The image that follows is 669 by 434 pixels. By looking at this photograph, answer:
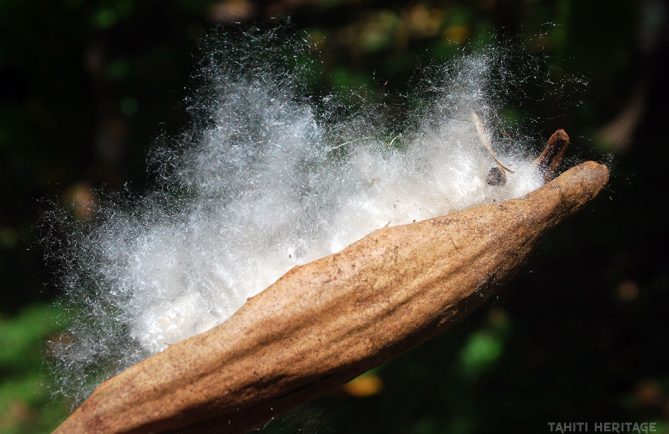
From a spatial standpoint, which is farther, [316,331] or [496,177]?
[496,177]

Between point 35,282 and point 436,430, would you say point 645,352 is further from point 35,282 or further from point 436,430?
point 35,282

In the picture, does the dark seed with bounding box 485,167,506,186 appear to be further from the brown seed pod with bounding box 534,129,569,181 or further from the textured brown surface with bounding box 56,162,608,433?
the textured brown surface with bounding box 56,162,608,433

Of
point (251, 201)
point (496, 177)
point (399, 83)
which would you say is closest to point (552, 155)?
point (496, 177)

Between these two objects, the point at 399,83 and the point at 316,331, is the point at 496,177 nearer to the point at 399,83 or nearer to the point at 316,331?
the point at 316,331

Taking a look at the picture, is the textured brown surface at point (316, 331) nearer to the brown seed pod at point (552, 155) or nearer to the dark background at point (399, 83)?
the brown seed pod at point (552, 155)

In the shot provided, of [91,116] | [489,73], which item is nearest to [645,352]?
[489,73]

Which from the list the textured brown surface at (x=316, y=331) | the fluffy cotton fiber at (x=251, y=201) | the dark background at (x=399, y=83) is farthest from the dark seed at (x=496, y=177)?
the dark background at (x=399, y=83)
